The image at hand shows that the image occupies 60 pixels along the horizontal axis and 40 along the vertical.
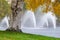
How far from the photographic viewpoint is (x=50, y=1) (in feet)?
38.3

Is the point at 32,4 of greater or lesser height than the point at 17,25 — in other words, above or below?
above

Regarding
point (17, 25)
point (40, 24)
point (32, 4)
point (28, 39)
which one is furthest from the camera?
point (40, 24)

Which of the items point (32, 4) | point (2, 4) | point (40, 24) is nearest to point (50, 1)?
point (32, 4)

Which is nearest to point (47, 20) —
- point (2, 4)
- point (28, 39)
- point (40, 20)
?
point (40, 20)

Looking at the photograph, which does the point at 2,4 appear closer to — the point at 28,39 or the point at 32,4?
the point at 32,4

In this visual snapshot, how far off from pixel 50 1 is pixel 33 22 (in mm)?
14101

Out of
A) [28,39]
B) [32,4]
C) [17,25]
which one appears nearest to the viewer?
[28,39]

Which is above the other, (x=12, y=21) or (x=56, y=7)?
(x=56, y=7)

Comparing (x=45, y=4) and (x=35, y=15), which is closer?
(x=45, y=4)

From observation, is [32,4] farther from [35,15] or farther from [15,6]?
[35,15]

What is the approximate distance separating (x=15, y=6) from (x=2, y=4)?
204 centimetres

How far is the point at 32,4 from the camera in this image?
12.3 metres

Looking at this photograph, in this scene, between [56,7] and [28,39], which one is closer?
[28,39]

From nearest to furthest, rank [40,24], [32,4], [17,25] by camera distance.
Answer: [17,25] < [32,4] < [40,24]
